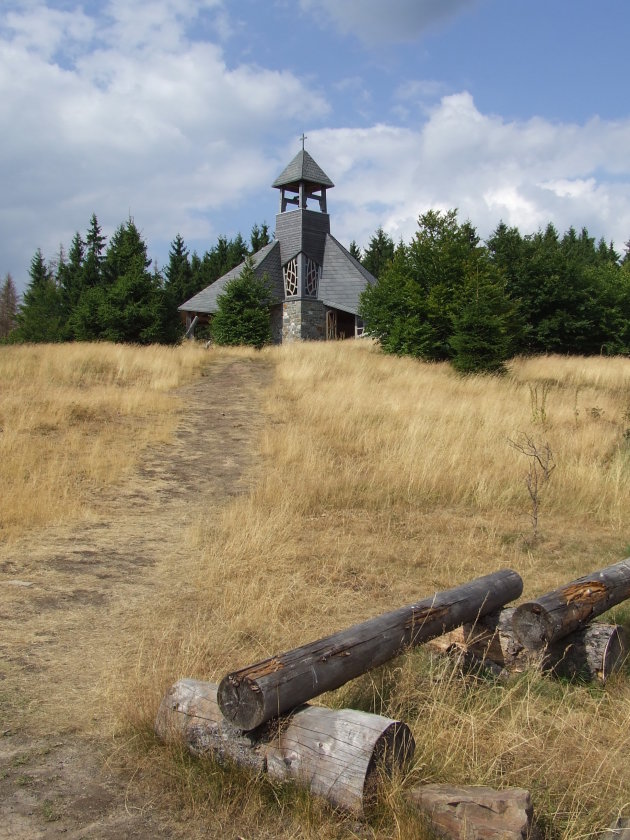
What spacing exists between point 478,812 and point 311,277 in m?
32.9

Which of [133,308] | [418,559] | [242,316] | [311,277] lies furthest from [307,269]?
[418,559]

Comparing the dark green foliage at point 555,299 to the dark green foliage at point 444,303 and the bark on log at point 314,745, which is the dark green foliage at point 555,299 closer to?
the dark green foliage at point 444,303

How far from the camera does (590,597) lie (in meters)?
4.76

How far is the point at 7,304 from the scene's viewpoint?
63.0 meters

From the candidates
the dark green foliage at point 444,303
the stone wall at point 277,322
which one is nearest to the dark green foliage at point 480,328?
the dark green foliage at point 444,303

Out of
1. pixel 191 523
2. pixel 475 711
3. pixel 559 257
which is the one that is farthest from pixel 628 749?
pixel 559 257

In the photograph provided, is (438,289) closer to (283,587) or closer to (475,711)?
(283,587)

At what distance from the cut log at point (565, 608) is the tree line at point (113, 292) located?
75.2 ft

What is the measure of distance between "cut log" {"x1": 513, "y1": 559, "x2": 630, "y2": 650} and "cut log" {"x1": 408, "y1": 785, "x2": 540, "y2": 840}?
1710 millimetres

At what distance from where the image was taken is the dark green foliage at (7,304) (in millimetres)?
61188

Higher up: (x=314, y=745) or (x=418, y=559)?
(x=314, y=745)

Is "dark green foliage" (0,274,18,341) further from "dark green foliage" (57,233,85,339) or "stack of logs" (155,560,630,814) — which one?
"stack of logs" (155,560,630,814)

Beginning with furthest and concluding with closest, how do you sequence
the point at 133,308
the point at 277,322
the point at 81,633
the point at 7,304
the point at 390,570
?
the point at 7,304 → the point at 277,322 → the point at 133,308 → the point at 390,570 → the point at 81,633

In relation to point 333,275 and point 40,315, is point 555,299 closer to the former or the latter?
point 333,275
